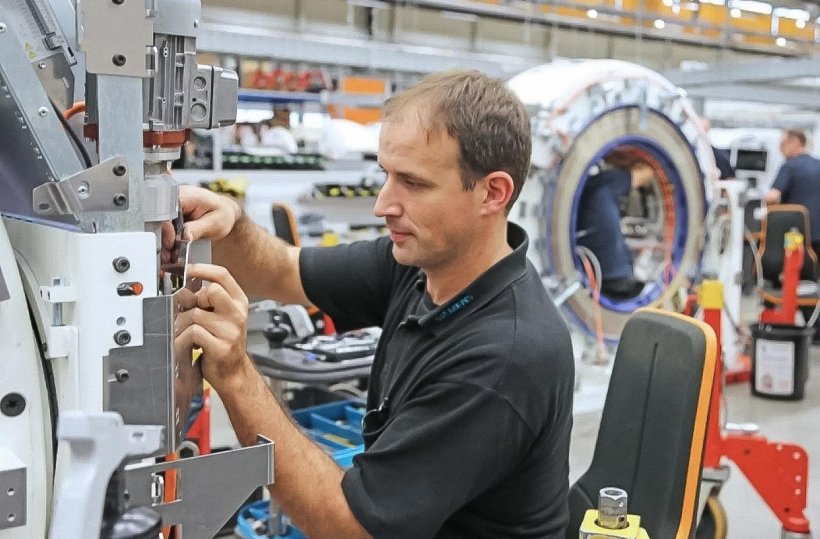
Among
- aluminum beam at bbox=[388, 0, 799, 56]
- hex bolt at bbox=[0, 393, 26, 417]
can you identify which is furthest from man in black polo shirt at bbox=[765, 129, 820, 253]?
hex bolt at bbox=[0, 393, 26, 417]

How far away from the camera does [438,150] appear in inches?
62.5

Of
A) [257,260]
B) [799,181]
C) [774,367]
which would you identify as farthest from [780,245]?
[257,260]

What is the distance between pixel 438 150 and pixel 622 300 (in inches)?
150

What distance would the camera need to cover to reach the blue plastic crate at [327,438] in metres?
2.62

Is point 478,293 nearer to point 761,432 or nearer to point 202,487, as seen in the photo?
point 202,487

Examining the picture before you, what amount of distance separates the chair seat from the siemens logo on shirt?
16.1 feet

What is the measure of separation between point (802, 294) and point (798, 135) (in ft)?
5.65

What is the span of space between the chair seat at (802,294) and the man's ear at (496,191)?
489 centimetres

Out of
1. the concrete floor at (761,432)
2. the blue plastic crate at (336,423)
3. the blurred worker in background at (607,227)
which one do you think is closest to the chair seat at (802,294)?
the concrete floor at (761,432)

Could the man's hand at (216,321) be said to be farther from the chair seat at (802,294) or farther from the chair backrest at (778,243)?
the chair backrest at (778,243)

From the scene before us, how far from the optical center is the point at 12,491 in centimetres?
113

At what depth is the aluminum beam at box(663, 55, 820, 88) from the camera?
818 cm

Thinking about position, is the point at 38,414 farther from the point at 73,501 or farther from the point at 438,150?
the point at 438,150

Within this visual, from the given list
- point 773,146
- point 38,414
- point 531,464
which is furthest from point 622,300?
point 773,146
